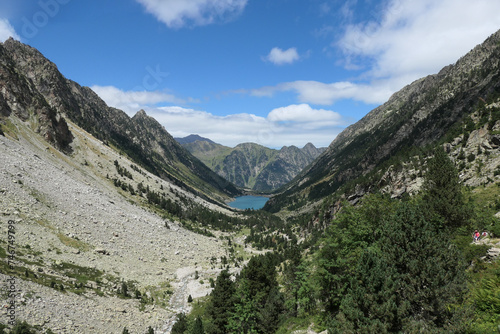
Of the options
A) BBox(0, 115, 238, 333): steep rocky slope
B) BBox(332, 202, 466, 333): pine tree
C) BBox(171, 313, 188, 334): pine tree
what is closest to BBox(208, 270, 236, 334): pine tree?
BBox(171, 313, 188, 334): pine tree

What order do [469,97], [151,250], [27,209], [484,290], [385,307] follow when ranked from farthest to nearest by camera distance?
[469,97], [151,250], [27,209], [385,307], [484,290]

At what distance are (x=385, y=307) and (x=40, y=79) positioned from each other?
741 ft

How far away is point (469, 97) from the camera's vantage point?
13425cm

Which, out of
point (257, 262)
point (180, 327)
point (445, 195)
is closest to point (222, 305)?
point (180, 327)

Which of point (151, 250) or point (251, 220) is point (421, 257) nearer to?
point (151, 250)

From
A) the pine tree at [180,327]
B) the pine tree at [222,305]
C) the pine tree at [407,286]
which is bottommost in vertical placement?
the pine tree at [180,327]

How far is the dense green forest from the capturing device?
14.4 metres

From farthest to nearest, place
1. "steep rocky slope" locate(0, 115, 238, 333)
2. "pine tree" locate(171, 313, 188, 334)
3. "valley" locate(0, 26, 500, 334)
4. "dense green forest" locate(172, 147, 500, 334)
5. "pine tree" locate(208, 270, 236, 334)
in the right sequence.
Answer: "pine tree" locate(171, 313, 188, 334) < "pine tree" locate(208, 270, 236, 334) < "steep rocky slope" locate(0, 115, 238, 333) < "valley" locate(0, 26, 500, 334) < "dense green forest" locate(172, 147, 500, 334)

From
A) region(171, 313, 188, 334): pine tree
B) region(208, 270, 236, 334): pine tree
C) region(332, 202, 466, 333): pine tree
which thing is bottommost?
region(171, 313, 188, 334): pine tree

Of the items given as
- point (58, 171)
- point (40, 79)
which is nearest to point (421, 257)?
point (58, 171)

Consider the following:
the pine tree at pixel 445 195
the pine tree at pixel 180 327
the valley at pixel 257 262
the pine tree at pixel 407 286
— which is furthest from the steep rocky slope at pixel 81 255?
the pine tree at pixel 445 195

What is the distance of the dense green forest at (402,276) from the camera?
14.4m

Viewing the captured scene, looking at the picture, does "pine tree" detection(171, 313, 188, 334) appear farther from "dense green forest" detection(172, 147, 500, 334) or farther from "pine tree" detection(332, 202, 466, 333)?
"pine tree" detection(332, 202, 466, 333)

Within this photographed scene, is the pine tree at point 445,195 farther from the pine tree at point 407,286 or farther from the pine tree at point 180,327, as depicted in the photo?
the pine tree at point 180,327
